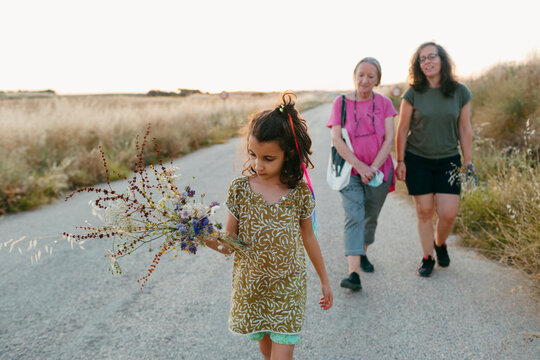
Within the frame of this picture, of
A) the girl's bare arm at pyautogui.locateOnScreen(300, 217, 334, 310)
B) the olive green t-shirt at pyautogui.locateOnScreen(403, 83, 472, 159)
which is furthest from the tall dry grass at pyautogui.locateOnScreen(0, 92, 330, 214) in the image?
the girl's bare arm at pyautogui.locateOnScreen(300, 217, 334, 310)

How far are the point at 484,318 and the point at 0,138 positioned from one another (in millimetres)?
9812

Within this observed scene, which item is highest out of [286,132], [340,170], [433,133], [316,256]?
[286,132]

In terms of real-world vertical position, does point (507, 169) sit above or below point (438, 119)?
below

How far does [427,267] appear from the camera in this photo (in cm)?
393

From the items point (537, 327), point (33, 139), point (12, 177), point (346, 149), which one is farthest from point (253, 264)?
point (33, 139)

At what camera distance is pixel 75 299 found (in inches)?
141

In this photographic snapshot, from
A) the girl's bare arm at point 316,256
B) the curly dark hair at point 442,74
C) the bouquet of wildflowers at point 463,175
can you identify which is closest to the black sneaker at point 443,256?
the bouquet of wildflowers at point 463,175

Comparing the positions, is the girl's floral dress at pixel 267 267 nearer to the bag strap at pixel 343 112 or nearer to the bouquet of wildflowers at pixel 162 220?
the bouquet of wildflowers at pixel 162 220

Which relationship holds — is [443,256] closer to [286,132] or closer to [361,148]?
[361,148]

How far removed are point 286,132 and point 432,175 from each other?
2353 millimetres

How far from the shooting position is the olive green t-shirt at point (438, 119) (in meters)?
3.72

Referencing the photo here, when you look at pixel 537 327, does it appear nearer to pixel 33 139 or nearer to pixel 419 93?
pixel 419 93

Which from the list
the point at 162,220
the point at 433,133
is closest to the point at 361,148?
the point at 433,133

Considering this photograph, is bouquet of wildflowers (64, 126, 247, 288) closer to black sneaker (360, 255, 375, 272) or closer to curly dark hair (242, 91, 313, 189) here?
curly dark hair (242, 91, 313, 189)
